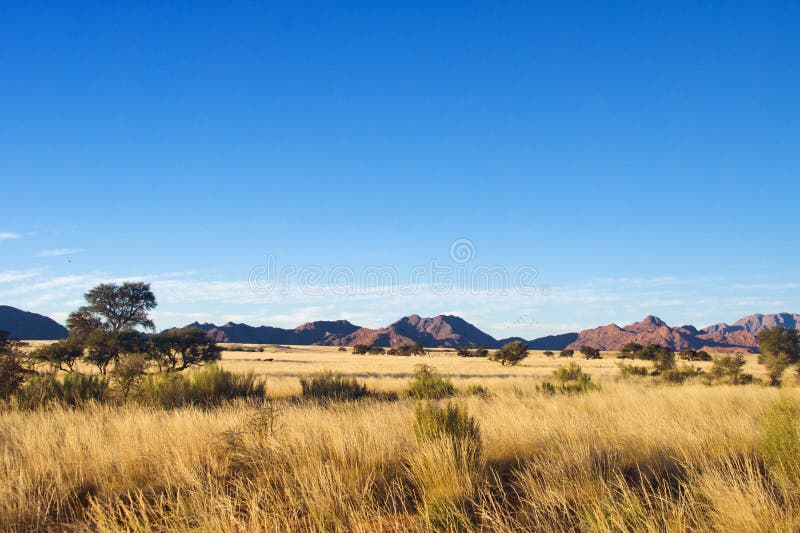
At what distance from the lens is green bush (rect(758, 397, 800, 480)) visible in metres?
5.50

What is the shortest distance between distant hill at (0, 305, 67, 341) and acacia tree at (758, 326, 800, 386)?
603 ft

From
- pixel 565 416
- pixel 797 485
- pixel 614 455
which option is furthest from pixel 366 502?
pixel 565 416

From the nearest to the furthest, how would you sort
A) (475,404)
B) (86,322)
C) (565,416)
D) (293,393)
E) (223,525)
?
(223,525), (565,416), (475,404), (293,393), (86,322)

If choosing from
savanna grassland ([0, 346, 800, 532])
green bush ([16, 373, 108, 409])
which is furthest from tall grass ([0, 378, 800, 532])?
green bush ([16, 373, 108, 409])

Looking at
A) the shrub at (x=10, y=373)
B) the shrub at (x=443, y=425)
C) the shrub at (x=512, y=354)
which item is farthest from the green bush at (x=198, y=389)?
the shrub at (x=512, y=354)

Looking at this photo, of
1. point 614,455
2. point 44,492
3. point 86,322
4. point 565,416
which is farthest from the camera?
point 86,322

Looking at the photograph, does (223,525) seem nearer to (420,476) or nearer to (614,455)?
(420,476)

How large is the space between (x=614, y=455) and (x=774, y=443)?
1.75m

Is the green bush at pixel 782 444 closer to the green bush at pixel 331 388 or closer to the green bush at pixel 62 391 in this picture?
the green bush at pixel 331 388

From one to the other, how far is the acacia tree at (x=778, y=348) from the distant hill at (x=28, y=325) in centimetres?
18371

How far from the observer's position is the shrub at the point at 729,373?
85.4 feet

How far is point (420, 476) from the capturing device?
17.8ft

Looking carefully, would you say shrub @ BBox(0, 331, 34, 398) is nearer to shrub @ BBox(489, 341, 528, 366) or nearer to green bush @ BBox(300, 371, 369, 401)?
green bush @ BBox(300, 371, 369, 401)

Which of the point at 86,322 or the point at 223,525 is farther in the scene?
the point at 86,322
